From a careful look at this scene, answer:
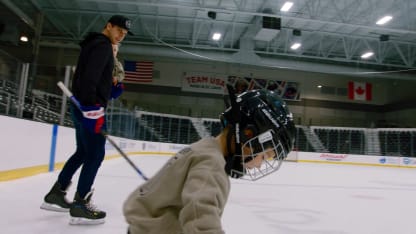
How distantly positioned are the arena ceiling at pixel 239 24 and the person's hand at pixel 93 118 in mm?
9535

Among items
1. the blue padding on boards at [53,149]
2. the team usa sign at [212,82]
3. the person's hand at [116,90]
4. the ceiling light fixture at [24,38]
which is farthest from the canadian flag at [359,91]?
the person's hand at [116,90]

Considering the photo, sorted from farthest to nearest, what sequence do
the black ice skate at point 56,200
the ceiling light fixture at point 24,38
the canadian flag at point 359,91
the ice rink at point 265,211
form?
the canadian flag at point 359,91 < the ceiling light fixture at point 24,38 < the black ice skate at point 56,200 < the ice rink at point 265,211

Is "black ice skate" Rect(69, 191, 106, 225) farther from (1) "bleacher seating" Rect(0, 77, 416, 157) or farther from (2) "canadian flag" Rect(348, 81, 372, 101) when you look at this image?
(2) "canadian flag" Rect(348, 81, 372, 101)

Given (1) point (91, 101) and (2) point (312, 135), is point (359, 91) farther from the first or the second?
(1) point (91, 101)

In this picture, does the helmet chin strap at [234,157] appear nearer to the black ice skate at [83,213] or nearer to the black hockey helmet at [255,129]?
the black hockey helmet at [255,129]

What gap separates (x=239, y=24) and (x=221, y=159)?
13.6 m

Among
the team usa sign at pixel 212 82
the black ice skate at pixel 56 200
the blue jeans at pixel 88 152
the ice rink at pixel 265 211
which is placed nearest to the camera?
the blue jeans at pixel 88 152

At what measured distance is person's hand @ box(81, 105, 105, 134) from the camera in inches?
67.8

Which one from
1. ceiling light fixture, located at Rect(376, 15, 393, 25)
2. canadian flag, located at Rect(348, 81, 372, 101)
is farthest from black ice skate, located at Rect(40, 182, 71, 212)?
canadian flag, located at Rect(348, 81, 372, 101)

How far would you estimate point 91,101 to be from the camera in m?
1.73

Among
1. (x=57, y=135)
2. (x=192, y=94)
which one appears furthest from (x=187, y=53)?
(x=57, y=135)

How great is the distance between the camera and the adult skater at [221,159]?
779 mm

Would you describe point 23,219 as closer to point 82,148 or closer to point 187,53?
point 82,148

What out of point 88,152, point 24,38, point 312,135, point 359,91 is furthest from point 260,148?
point 359,91
